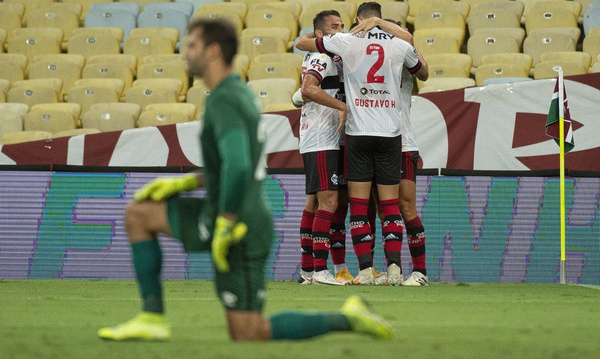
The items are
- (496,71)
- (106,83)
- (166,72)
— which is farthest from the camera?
(166,72)

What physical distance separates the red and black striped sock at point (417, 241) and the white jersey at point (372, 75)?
69cm

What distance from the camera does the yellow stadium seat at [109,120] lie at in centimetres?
1105

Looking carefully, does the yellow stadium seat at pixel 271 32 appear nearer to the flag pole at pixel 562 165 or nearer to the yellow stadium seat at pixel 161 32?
the yellow stadium seat at pixel 161 32

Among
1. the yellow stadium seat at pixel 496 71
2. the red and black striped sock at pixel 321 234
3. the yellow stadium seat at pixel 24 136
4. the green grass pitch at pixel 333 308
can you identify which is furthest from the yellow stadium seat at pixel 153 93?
the red and black striped sock at pixel 321 234

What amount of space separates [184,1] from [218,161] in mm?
10850

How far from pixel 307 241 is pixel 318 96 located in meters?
1.16

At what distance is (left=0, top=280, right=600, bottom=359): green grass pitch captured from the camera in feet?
11.4

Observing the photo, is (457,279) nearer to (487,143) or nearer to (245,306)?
(487,143)

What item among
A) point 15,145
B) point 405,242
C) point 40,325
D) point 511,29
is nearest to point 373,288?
point 405,242

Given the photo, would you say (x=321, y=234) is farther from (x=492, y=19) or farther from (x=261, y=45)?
(x=492, y=19)

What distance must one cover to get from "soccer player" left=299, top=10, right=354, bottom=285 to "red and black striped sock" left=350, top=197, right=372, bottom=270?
0.80 ft

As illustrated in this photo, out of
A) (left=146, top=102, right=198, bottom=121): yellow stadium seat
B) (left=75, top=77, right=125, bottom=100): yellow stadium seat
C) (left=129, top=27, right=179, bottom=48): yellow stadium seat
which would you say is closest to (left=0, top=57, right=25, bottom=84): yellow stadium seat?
(left=75, top=77, right=125, bottom=100): yellow stadium seat

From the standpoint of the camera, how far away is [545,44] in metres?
11.6

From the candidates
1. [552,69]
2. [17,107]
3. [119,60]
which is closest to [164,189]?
[552,69]
